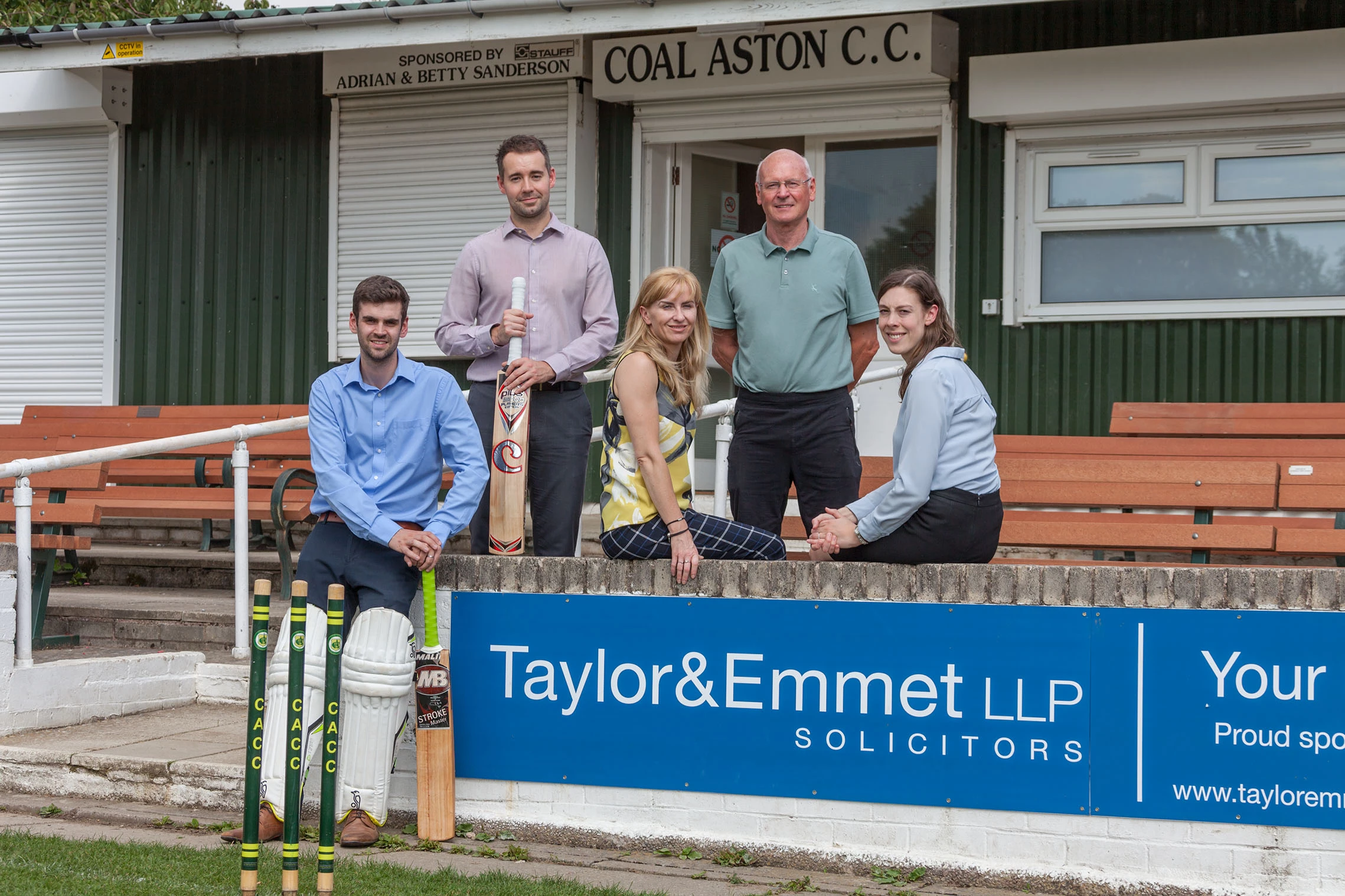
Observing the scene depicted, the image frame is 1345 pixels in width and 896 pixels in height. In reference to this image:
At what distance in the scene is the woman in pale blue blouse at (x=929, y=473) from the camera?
4.49 meters

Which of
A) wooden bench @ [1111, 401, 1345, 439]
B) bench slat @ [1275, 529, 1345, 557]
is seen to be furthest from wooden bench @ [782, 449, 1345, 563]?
wooden bench @ [1111, 401, 1345, 439]

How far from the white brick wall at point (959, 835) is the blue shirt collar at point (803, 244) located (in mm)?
1868

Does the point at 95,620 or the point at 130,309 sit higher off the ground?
the point at 130,309

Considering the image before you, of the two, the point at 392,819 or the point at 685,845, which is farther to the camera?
the point at 392,819

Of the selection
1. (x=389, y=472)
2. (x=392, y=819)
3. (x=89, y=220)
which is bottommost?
(x=392, y=819)

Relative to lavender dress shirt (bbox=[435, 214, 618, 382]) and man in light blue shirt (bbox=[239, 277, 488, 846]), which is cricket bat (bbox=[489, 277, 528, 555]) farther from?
lavender dress shirt (bbox=[435, 214, 618, 382])

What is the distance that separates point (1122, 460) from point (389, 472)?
11.7 ft

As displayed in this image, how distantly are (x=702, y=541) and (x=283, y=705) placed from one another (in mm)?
1407

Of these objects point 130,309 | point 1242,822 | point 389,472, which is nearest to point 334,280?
point 130,309

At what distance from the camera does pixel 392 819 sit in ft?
16.7

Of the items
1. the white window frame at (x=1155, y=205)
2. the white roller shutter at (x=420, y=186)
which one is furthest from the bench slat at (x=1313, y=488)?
the white roller shutter at (x=420, y=186)

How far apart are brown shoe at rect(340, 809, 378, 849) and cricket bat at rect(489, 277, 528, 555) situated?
3.17 ft

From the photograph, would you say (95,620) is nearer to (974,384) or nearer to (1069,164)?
(974,384)

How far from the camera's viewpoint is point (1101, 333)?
8.45 m
